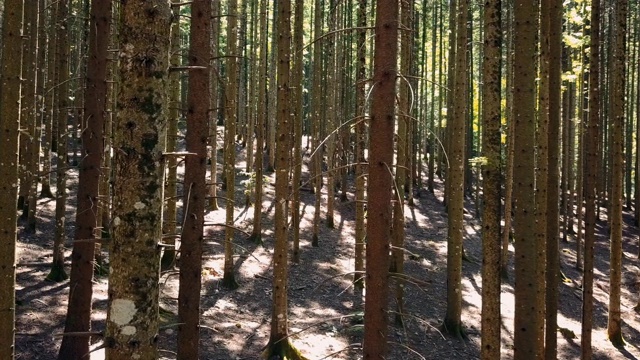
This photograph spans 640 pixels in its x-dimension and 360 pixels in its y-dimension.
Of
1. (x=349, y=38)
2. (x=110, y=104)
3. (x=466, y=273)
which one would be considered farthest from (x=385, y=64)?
(x=349, y=38)

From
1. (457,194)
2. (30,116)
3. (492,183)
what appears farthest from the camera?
(30,116)

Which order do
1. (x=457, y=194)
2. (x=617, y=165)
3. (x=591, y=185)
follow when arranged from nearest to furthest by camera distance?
1. (x=591, y=185)
2. (x=457, y=194)
3. (x=617, y=165)

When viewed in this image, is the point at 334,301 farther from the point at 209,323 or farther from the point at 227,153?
the point at 227,153

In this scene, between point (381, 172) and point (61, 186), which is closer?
point (381, 172)

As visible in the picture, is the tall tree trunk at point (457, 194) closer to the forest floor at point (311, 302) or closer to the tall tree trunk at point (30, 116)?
the forest floor at point (311, 302)

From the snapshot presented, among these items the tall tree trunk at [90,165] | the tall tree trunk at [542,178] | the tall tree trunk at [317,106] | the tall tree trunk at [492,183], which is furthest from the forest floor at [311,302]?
the tall tree trunk at [542,178]

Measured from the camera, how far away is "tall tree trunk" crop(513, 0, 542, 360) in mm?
7062

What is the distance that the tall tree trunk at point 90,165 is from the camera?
25.3 ft

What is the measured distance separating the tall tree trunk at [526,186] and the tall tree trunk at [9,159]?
6236 mm

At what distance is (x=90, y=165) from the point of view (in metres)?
7.82

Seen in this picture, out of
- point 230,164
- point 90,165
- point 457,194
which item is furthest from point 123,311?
point 230,164

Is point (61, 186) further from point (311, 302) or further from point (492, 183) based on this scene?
point (492, 183)

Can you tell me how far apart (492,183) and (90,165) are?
5.75 m

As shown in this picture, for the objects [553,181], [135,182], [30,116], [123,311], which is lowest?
[123,311]
